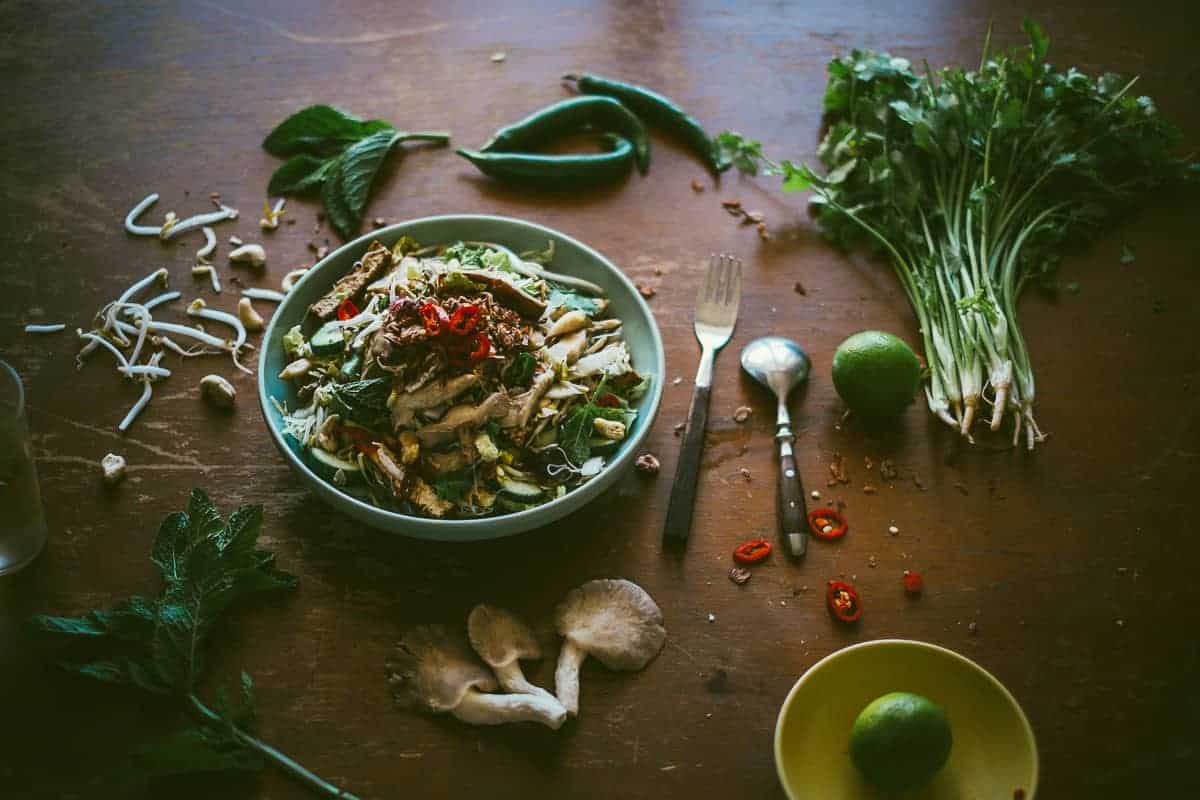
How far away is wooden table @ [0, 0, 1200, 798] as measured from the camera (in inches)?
68.7

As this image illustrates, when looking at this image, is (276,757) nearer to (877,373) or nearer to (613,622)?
(613,622)

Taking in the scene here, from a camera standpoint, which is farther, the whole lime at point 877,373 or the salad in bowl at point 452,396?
the whole lime at point 877,373

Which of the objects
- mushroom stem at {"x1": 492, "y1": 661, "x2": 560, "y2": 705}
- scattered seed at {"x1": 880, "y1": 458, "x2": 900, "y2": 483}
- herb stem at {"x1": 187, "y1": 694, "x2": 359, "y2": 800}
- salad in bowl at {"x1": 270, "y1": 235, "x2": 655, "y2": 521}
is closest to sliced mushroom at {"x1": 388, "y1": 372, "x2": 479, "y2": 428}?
salad in bowl at {"x1": 270, "y1": 235, "x2": 655, "y2": 521}

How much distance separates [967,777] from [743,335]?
1039 mm

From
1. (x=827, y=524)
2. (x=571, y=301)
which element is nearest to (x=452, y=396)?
(x=571, y=301)

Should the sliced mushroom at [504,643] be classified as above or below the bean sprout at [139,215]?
below

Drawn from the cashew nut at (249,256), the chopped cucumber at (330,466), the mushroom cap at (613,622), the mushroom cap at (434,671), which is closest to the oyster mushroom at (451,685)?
the mushroom cap at (434,671)

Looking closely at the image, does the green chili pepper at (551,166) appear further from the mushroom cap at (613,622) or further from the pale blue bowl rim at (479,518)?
the mushroom cap at (613,622)

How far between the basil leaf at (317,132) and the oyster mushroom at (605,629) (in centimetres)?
139

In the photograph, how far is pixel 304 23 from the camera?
289cm

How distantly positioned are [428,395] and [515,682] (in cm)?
54

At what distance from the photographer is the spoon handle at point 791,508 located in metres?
1.97

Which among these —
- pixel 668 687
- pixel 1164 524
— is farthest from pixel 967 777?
pixel 1164 524

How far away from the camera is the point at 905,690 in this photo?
1.73 metres
